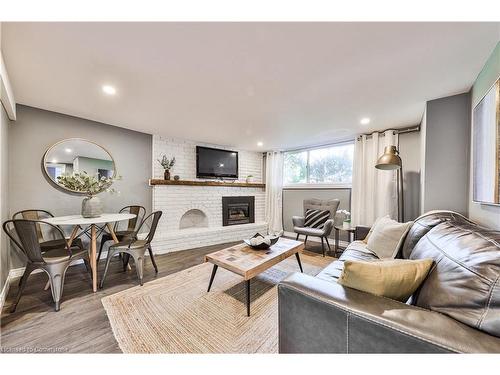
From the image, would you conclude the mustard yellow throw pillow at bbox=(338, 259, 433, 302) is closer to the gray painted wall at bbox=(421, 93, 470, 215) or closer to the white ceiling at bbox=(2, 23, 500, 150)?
the white ceiling at bbox=(2, 23, 500, 150)

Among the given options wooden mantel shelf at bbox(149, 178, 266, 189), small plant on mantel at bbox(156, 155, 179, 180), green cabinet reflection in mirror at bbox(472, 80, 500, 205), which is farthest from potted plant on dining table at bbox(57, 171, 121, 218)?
green cabinet reflection in mirror at bbox(472, 80, 500, 205)

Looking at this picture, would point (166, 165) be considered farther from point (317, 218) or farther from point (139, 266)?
point (317, 218)

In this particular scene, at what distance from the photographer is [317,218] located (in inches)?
147

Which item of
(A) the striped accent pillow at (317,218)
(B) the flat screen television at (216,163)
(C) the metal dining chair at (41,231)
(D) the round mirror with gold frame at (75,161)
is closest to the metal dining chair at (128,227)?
(C) the metal dining chair at (41,231)

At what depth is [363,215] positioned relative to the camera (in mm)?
3357

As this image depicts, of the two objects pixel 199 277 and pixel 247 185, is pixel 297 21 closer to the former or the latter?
pixel 199 277

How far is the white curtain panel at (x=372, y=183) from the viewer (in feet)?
10.1

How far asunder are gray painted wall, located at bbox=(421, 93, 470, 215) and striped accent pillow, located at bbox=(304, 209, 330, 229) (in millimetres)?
1649

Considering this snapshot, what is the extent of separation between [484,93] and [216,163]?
3.83 metres

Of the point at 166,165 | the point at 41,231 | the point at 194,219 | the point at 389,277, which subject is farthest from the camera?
the point at 194,219

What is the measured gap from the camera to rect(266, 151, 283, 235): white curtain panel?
4758 millimetres

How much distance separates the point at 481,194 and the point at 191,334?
8.09ft

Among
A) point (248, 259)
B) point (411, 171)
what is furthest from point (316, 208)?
point (248, 259)
